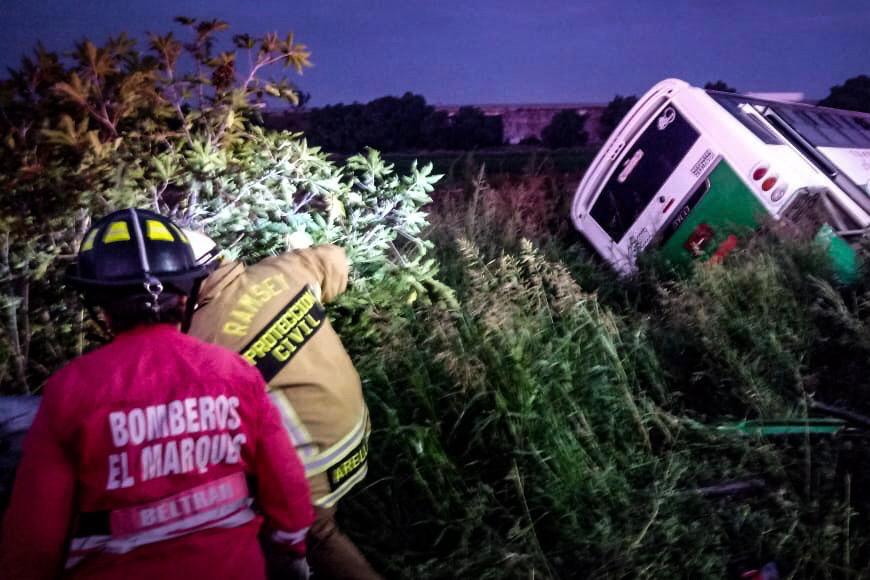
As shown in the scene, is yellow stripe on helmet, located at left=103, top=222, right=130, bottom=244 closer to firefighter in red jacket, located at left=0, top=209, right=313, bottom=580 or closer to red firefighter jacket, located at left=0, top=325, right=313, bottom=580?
firefighter in red jacket, located at left=0, top=209, right=313, bottom=580

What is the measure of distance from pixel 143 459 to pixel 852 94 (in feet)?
82.0

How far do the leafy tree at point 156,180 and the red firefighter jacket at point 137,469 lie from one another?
1940mm

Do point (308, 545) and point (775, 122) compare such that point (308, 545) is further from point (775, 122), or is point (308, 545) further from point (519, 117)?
point (519, 117)

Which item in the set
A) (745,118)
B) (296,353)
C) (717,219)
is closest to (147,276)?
(296,353)

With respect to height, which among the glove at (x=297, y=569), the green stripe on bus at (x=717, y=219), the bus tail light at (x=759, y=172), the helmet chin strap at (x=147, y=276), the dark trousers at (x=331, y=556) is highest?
the bus tail light at (x=759, y=172)

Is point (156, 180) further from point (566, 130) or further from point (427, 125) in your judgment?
point (566, 130)

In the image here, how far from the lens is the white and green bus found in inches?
205

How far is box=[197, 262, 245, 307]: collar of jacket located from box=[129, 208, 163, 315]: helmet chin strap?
1.40ft

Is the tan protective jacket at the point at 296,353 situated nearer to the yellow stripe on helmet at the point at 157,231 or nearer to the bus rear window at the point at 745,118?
the yellow stripe on helmet at the point at 157,231

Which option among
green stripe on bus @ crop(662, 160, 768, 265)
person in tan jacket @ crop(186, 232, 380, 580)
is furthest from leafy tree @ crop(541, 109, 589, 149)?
person in tan jacket @ crop(186, 232, 380, 580)

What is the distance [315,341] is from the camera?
238 cm

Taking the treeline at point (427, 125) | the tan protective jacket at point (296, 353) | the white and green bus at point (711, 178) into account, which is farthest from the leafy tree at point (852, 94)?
the tan protective jacket at point (296, 353)

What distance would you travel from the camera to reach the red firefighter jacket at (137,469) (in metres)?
1.41

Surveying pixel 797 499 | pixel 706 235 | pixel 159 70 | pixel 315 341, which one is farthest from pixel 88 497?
pixel 706 235
